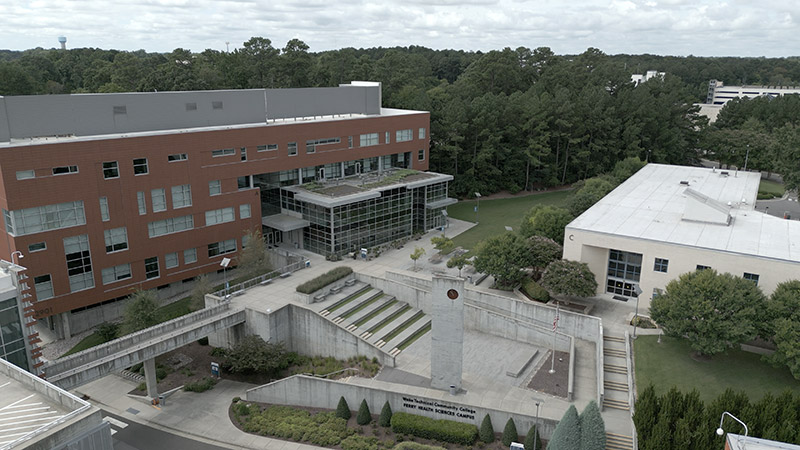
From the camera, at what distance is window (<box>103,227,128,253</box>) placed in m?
38.7

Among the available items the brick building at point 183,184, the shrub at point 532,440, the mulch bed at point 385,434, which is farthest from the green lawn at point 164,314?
the shrub at point 532,440

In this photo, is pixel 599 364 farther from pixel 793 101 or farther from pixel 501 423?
pixel 793 101

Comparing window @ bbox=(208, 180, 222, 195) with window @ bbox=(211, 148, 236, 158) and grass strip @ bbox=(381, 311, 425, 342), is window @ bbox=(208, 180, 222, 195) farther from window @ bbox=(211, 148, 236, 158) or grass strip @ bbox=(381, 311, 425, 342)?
grass strip @ bbox=(381, 311, 425, 342)

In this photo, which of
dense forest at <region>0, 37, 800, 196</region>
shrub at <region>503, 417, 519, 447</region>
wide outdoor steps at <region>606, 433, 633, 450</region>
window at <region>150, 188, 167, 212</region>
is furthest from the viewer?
dense forest at <region>0, 37, 800, 196</region>

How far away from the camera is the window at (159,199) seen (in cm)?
4047

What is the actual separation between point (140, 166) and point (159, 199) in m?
2.78

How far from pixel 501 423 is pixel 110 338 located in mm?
25895

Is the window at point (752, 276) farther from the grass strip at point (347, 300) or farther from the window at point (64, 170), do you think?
the window at point (64, 170)

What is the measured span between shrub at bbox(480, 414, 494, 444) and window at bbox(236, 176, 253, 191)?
1098 inches

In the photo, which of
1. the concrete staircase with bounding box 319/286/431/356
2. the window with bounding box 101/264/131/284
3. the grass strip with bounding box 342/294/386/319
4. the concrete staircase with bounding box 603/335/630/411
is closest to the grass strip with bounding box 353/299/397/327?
the concrete staircase with bounding box 319/286/431/356

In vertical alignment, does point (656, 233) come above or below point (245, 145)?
below

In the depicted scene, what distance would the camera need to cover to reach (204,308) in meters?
38.6

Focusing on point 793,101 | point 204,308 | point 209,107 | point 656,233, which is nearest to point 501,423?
point 656,233

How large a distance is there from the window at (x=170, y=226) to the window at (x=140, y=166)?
3.80 metres
